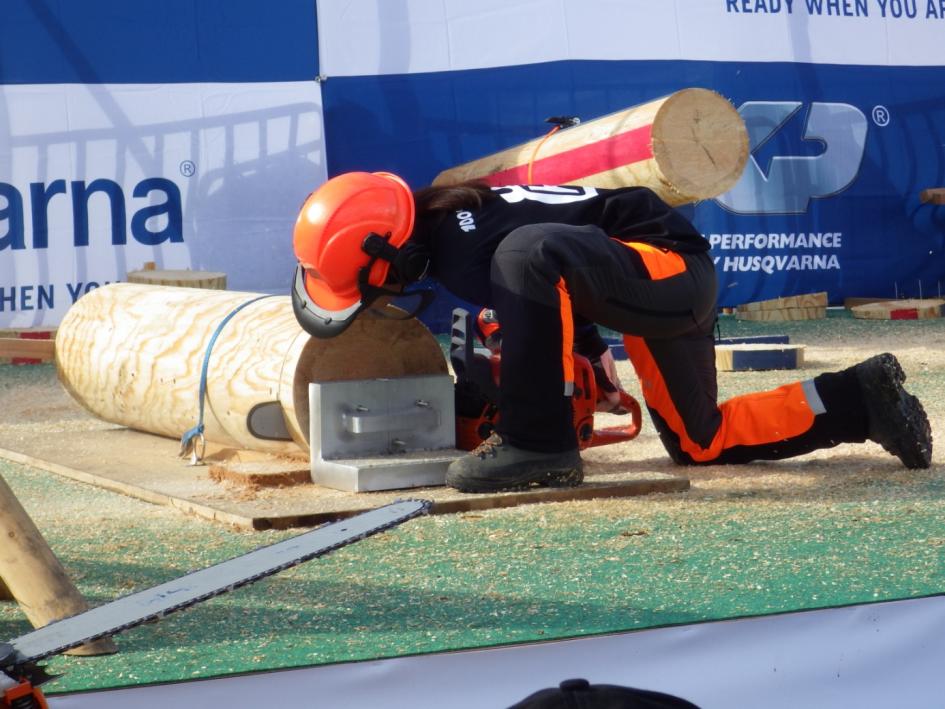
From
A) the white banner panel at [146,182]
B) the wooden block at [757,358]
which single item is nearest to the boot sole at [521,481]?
the wooden block at [757,358]

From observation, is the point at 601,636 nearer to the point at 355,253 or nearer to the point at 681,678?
the point at 681,678

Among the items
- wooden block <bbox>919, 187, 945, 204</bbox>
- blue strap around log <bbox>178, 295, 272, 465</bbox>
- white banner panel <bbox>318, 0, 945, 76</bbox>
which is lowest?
blue strap around log <bbox>178, 295, 272, 465</bbox>

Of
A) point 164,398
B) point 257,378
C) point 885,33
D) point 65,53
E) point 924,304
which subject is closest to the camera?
point 257,378

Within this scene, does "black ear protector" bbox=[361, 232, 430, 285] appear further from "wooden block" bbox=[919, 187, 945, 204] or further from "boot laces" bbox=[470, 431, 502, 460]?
"wooden block" bbox=[919, 187, 945, 204]

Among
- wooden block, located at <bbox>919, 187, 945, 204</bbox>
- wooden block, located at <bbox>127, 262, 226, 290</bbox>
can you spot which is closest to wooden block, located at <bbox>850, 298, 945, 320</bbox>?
wooden block, located at <bbox>919, 187, 945, 204</bbox>

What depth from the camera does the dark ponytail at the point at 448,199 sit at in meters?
3.75

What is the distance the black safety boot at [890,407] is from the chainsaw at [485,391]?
790 millimetres

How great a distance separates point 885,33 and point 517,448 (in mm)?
7959

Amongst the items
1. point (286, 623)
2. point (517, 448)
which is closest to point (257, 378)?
point (517, 448)

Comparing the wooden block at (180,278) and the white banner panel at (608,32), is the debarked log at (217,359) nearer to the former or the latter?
the wooden block at (180,278)

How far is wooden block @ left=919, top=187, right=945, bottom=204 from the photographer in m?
10.2

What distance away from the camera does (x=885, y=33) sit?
10.5 meters

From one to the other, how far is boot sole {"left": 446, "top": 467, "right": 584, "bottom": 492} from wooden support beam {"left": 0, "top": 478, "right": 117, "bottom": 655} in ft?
4.83

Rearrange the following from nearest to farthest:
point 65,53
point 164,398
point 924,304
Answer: point 164,398, point 65,53, point 924,304
